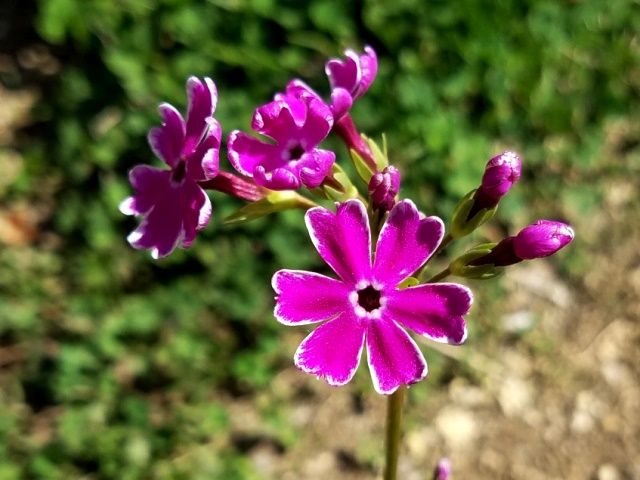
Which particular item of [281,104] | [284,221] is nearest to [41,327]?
[284,221]

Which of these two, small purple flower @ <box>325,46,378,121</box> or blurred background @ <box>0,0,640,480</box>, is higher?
small purple flower @ <box>325,46,378,121</box>

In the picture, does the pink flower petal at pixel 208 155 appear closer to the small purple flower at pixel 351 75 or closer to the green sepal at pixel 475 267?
the small purple flower at pixel 351 75

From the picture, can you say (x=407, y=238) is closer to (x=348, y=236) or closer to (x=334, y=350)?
(x=348, y=236)

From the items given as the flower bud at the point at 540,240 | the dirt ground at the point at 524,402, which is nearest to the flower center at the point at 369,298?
the flower bud at the point at 540,240

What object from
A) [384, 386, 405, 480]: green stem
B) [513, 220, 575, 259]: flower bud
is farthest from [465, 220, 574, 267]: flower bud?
[384, 386, 405, 480]: green stem

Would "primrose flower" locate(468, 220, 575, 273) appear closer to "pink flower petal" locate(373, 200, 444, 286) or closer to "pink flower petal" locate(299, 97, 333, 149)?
"pink flower petal" locate(373, 200, 444, 286)

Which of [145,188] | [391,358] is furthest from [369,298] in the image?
[145,188]
